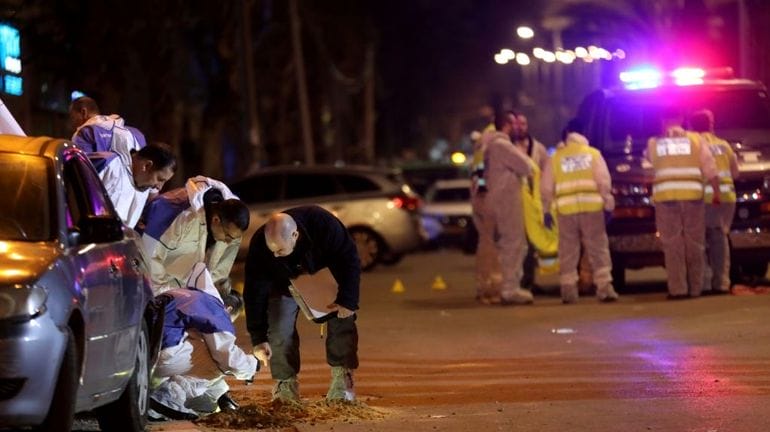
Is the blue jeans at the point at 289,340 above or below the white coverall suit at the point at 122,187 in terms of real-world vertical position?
below

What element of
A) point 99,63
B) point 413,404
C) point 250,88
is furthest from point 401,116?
point 413,404

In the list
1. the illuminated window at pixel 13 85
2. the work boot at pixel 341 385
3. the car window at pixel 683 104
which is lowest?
the work boot at pixel 341 385

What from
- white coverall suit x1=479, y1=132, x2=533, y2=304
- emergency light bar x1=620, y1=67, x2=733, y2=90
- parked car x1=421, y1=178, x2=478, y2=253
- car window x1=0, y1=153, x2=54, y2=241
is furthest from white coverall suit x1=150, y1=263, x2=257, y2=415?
parked car x1=421, y1=178, x2=478, y2=253

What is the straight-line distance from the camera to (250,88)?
3447 cm

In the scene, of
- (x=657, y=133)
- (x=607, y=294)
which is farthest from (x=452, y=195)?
(x=607, y=294)

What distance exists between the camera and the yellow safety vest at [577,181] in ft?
55.2

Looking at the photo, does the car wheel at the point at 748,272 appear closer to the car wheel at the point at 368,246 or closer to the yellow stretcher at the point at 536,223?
the yellow stretcher at the point at 536,223

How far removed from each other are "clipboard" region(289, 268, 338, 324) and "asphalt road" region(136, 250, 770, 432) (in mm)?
758

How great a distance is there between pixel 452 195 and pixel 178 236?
22.3m

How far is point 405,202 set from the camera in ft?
83.3

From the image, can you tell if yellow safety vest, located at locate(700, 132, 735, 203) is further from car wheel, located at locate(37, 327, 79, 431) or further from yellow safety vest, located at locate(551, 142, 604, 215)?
car wheel, located at locate(37, 327, 79, 431)

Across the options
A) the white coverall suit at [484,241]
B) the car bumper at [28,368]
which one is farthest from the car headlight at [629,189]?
the car bumper at [28,368]

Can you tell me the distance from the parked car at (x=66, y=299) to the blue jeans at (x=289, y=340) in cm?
84

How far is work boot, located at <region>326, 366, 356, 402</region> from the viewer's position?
33.2 feet
